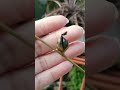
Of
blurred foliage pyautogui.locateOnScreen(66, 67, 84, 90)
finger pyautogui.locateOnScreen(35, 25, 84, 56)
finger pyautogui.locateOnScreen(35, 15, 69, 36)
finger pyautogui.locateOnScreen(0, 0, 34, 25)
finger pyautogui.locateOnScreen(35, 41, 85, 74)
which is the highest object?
finger pyautogui.locateOnScreen(0, 0, 34, 25)

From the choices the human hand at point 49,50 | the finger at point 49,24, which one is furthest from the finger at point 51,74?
the finger at point 49,24

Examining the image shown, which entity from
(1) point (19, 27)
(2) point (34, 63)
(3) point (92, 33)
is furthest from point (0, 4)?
(3) point (92, 33)

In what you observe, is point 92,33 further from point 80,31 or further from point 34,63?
point 34,63

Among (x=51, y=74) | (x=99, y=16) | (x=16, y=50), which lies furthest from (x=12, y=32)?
(x=99, y=16)

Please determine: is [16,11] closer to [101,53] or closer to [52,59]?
[52,59]

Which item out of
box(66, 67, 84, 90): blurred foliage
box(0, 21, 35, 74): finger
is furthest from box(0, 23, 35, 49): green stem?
box(66, 67, 84, 90): blurred foliage

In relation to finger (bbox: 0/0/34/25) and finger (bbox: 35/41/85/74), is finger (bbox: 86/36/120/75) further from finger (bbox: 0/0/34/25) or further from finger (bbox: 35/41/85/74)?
finger (bbox: 0/0/34/25)

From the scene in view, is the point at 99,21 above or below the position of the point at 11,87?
above

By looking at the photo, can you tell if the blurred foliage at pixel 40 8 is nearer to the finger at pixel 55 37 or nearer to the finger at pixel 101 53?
the finger at pixel 55 37
